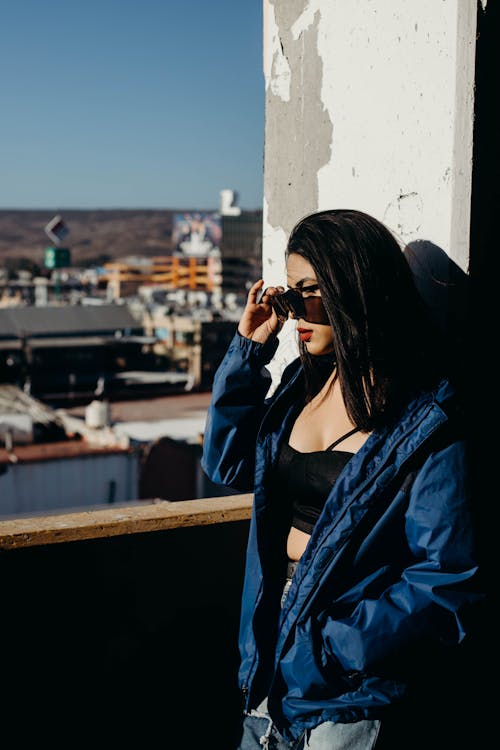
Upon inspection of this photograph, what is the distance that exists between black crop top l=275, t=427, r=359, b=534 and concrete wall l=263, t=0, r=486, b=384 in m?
0.63

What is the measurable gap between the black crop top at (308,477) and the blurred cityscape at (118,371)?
5.73 feet

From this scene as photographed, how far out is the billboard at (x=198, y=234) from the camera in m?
104

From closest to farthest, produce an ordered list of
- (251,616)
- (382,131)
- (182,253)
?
(251,616), (382,131), (182,253)

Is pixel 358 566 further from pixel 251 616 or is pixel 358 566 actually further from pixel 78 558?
pixel 78 558

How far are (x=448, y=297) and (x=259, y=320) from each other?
19.5 inches

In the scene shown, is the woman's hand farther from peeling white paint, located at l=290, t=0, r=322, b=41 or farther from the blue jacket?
peeling white paint, located at l=290, t=0, r=322, b=41

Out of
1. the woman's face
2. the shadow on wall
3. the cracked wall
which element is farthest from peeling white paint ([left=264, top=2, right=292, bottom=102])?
the woman's face

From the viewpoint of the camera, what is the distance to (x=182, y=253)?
350 feet

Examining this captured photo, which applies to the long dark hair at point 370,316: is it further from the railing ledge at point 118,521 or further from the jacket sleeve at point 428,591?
the railing ledge at point 118,521

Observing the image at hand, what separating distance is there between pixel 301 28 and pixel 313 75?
180mm

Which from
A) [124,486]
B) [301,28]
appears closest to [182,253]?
[124,486]

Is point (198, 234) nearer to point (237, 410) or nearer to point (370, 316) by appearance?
point (237, 410)

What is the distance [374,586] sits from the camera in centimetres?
175

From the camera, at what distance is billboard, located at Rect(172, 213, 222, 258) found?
10394cm
